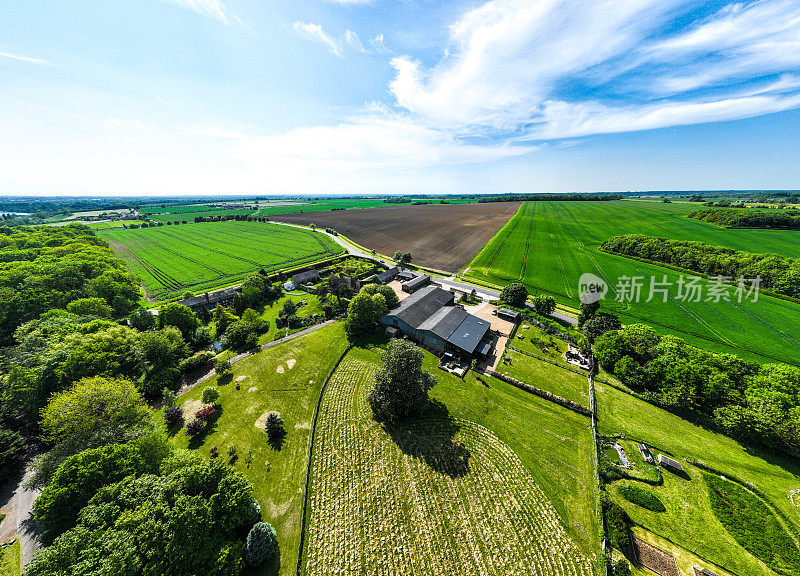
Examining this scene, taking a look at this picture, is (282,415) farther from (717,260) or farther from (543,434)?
(717,260)

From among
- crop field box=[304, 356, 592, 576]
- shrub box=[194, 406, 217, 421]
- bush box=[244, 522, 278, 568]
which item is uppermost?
shrub box=[194, 406, 217, 421]

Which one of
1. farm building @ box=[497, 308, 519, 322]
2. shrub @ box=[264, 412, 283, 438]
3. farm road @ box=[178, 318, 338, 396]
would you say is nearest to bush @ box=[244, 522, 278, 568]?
shrub @ box=[264, 412, 283, 438]

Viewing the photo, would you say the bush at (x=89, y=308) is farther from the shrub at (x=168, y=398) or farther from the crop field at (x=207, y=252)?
the shrub at (x=168, y=398)

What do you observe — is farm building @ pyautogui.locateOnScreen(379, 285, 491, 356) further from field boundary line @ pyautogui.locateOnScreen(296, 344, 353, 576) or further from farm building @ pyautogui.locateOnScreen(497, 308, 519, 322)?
field boundary line @ pyautogui.locateOnScreen(296, 344, 353, 576)

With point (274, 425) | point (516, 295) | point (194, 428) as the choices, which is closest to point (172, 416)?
point (194, 428)

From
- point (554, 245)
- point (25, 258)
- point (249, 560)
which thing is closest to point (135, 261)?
point (25, 258)

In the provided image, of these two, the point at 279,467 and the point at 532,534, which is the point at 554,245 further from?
the point at 279,467
